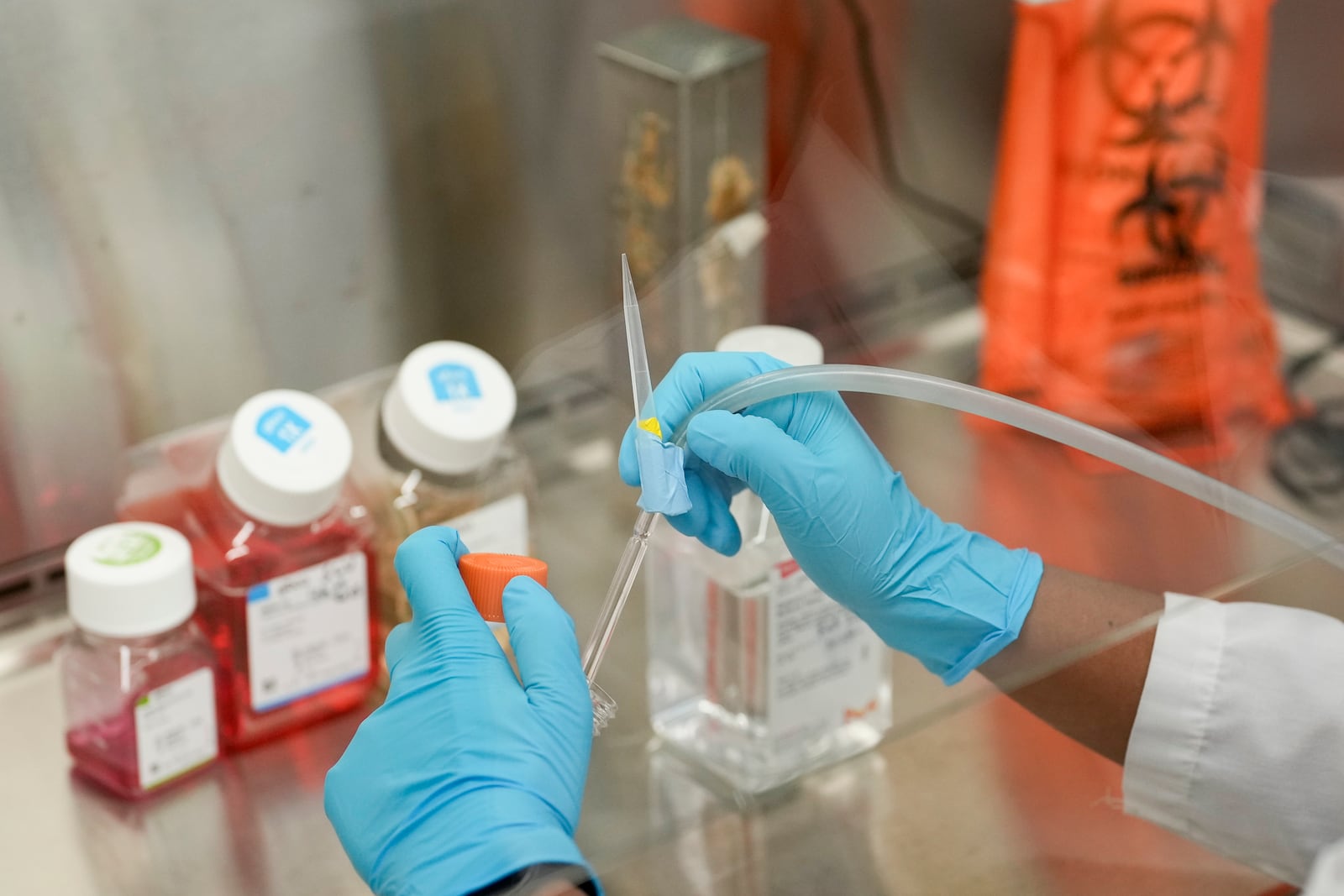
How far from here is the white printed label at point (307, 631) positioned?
3.12 ft

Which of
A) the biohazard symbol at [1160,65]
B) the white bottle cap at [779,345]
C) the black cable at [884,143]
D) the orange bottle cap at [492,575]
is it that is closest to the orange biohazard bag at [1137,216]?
the biohazard symbol at [1160,65]

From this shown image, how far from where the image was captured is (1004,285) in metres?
1.32

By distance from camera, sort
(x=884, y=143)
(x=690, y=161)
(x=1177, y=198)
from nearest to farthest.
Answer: (x=690, y=161) → (x=1177, y=198) → (x=884, y=143)

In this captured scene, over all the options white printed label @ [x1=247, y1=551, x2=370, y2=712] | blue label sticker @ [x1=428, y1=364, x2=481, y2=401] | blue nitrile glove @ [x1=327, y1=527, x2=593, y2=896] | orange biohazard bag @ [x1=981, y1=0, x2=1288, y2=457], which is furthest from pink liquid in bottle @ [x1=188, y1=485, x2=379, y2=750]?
orange biohazard bag @ [x1=981, y1=0, x2=1288, y2=457]

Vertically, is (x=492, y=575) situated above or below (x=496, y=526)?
above

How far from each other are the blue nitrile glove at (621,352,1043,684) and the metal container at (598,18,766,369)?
246 millimetres

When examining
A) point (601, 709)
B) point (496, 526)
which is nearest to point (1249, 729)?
point (601, 709)

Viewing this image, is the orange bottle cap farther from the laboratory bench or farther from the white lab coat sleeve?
the white lab coat sleeve

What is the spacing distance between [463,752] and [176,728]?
1.07ft

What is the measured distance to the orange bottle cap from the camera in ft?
2.53

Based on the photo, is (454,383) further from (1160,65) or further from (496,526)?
(1160,65)

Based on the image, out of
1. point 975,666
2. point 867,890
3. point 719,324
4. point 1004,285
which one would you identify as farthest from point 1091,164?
point 867,890

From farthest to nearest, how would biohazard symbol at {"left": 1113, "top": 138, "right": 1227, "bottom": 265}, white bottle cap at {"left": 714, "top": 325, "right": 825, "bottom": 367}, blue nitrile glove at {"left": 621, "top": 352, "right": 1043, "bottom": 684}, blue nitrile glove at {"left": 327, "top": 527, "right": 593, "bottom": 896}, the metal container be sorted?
1. biohazard symbol at {"left": 1113, "top": 138, "right": 1227, "bottom": 265}
2. the metal container
3. white bottle cap at {"left": 714, "top": 325, "right": 825, "bottom": 367}
4. blue nitrile glove at {"left": 621, "top": 352, "right": 1043, "bottom": 684}
5. blue nitrile glove at {"left": 327, "top": 527, "right": 593, "bottom": 896}

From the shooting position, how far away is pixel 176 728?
3.11 ft
